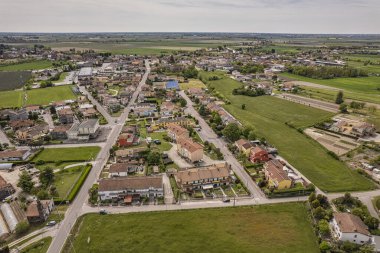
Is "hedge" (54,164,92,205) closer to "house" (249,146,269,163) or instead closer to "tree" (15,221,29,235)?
"tree" (15,221,29,235)

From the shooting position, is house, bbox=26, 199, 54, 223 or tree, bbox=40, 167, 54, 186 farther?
tree, bbox=40, 167, 54, 186

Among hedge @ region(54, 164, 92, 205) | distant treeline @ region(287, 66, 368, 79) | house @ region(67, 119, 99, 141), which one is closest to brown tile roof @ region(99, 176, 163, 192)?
hedge @ region(54, 164, 92, 205)

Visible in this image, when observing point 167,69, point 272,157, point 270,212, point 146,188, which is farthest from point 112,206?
point 167,69

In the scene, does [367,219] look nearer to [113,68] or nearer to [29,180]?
[29,180]

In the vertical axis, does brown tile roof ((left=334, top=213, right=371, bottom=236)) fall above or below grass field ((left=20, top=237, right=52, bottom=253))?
above

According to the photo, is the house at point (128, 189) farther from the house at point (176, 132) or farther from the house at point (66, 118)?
the house at point (66, 118)

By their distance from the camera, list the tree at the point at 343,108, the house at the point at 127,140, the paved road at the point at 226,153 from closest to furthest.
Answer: the paved road at the point at 226,153
the house at the point at 127,140
the tree at the point at 343,108

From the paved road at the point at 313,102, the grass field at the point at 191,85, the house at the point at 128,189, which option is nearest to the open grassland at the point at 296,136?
the paved road at the point at 313,102
